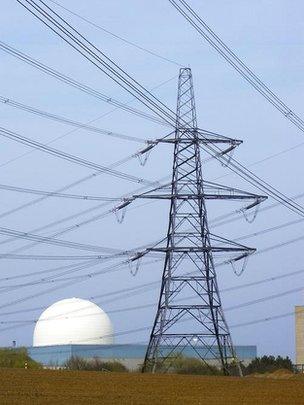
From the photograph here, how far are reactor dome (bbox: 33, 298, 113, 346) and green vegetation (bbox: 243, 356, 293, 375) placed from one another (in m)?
19.1

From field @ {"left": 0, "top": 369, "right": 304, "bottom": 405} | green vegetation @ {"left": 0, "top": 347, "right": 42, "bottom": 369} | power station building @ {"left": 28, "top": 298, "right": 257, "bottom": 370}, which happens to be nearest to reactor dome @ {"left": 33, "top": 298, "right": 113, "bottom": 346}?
power station building @ {"left": 28, "top": 298, "right": 257, "bottom": 370}

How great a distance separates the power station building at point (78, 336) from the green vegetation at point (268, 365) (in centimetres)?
1359

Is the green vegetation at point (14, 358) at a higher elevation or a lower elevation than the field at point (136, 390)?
higher

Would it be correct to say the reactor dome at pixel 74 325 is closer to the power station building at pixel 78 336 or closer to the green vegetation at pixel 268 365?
the power station building at pixel 78 336

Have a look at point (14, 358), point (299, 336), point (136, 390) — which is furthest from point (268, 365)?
point (136, 390)

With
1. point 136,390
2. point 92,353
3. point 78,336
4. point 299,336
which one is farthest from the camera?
point 299,336

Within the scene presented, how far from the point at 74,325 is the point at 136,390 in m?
66.2

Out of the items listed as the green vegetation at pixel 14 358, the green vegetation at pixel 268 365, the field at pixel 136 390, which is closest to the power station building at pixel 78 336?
the green vegetation at pixel 14 358

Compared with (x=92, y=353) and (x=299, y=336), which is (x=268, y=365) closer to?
(x=92, y=353)

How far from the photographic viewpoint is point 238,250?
51.2m

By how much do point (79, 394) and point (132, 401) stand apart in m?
1.98

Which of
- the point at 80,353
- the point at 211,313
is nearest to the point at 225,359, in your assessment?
the point at 211,313

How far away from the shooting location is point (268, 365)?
81.1m

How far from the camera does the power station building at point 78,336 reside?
311 ft
